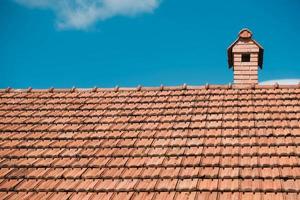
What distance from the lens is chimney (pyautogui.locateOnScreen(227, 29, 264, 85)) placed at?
38.3ft

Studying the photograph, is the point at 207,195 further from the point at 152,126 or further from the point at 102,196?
the point at 152,126

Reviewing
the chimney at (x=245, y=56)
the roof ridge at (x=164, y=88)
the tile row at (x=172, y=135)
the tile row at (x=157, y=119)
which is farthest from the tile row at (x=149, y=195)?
the chimney at (x=245, y=56)

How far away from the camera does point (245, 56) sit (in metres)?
12.0

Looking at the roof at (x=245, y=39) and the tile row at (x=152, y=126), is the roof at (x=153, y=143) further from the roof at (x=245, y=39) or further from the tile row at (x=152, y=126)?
the roof at (x=245, y=39)

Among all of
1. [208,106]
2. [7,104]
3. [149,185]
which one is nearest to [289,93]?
[208,106]

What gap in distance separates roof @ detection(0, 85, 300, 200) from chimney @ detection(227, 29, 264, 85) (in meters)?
2.11

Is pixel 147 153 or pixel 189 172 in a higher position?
pixel 147 153

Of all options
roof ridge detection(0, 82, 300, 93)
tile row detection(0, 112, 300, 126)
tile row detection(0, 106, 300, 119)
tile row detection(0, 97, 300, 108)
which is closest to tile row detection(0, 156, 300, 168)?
tile row detection(0, 112, 300, 126)

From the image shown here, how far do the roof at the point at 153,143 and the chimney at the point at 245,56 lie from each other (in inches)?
83.2

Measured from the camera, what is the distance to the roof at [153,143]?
20.6 ft

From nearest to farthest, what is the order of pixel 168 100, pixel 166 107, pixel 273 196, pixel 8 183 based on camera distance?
pixel 273 196, pixel 8 183, pixel 166 107, pixel 168 100

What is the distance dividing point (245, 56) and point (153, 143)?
5.80 meters

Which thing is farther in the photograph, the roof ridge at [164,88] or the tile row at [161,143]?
the roof ridge at [164,88]

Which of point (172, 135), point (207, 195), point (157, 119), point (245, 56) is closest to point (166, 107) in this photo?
point (157, 119)
